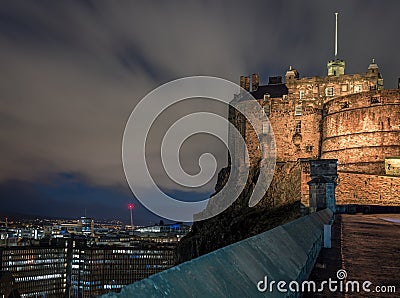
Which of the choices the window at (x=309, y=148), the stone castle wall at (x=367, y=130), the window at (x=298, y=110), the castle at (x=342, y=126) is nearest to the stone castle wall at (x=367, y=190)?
the castle at (x=342, y=126)

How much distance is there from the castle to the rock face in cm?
252

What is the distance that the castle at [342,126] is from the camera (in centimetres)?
2981

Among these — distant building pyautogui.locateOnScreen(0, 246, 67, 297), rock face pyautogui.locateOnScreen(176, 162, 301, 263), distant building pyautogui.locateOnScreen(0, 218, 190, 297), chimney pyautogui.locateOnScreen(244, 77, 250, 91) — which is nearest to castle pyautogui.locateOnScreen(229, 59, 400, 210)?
chimney pyautogui.locateOnScreen(244, 77, 250, 91)

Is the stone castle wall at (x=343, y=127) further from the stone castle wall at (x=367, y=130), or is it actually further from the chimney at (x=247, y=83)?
the chimney at (x=247, y=83)

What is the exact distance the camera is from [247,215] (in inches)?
1779

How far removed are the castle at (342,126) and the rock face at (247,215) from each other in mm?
2520

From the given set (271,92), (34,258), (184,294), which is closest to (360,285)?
(184,294)

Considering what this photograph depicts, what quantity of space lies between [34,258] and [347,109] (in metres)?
95.5

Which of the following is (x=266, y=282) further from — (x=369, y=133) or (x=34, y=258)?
(x=34, y=258)

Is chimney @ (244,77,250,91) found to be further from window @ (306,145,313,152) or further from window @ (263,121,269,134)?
window @ (306,145,313,152)

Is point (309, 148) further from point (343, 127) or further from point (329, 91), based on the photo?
point (329, 91)

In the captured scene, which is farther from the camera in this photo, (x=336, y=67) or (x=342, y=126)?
(x=336, y=67)

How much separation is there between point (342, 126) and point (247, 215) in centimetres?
1332

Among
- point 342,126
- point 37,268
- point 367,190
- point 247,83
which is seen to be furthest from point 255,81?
point 37,268
